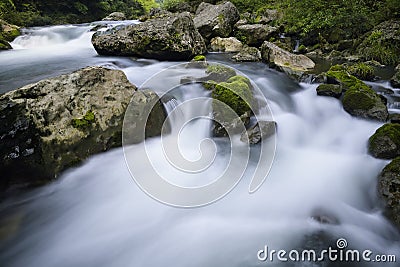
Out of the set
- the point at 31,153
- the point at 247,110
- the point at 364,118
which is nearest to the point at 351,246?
the point at 247,110

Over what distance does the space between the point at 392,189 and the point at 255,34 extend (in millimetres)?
9587

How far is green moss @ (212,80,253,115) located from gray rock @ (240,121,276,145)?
38 centimetres

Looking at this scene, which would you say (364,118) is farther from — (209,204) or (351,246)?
(209,204)

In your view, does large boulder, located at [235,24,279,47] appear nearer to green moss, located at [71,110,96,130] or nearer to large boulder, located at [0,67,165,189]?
large boulder, located at [0,67,165,189]

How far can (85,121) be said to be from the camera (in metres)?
3.81

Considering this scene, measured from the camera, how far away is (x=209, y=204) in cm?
346

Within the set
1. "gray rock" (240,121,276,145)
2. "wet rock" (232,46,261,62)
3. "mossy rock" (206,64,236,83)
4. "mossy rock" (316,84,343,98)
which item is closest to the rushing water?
"gray rock" (240,121,276,145)

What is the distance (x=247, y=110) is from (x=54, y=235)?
3383mm

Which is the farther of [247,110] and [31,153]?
[247,110]

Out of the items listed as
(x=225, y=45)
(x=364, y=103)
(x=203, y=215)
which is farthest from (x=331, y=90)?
(x=225, y=45)


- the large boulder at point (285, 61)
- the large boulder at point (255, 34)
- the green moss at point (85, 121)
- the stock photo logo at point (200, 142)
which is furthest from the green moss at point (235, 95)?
the large boulder at point (255, 34)

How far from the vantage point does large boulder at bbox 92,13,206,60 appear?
308 inches

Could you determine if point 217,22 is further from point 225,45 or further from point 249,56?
point 249,56
